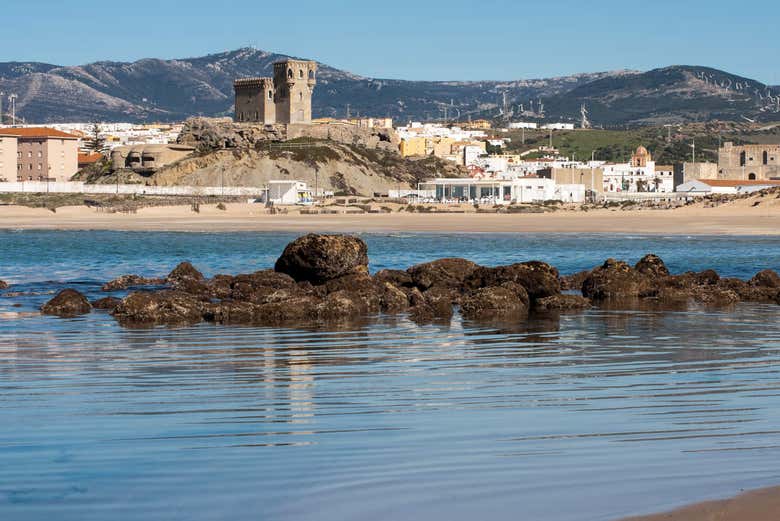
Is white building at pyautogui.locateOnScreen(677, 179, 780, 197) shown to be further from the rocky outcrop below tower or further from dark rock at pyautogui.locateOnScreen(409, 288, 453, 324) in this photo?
dark rock at pyautogui.locateOnScreen(409, 288, 453, 324)

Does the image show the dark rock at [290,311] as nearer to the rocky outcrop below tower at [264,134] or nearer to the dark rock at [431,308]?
the dark rock at [431,308]

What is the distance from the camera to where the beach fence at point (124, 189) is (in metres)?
90.1

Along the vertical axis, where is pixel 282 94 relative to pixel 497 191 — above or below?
above

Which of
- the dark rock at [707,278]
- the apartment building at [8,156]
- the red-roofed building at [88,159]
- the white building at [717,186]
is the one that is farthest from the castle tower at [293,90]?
the dark rock at [707,278]

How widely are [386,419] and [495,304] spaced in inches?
384

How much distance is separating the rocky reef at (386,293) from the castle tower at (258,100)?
112393 millimetres

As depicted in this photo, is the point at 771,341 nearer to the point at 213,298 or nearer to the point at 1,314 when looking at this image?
the point at 213,298

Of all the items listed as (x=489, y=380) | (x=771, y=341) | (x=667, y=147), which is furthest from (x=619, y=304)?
(x=667, y=147)

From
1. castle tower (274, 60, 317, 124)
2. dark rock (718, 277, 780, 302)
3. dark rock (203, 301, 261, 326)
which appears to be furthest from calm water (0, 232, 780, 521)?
castle tower (274, 60, 317, 124)

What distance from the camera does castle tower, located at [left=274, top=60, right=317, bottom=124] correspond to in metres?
132

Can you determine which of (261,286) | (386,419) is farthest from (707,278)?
(386,419)

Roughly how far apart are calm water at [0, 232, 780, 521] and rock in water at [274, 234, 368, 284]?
4.45 m

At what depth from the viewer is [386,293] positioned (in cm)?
1884

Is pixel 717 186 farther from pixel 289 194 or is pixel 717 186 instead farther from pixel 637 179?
pixel 289 194
